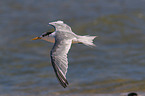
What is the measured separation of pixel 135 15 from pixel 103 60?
3.14 metres

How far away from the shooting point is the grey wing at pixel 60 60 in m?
4.28

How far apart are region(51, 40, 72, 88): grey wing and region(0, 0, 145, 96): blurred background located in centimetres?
317

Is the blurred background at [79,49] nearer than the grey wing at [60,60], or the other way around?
the grey wing at [60,60]

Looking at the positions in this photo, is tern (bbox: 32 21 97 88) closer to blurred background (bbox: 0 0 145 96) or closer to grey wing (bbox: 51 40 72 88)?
grey wing (bbox: 51 40 72 88)

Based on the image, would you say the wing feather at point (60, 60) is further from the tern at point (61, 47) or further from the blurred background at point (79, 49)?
the blurred background at point (79, 49)

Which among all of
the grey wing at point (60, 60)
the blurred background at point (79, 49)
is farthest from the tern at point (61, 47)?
the blurred background at point (79, 49)

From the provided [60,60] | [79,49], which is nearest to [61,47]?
[60,60]

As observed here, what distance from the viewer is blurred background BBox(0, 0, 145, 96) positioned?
8.51 meters

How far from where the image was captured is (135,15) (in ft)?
40.0

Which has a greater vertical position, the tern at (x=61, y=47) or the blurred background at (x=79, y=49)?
the blurred background at (x=79, y=49)

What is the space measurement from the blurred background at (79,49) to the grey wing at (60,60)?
10.4 ft

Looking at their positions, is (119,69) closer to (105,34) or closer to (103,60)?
(103,60)

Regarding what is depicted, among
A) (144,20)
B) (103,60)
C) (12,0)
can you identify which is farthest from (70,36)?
(12,0)

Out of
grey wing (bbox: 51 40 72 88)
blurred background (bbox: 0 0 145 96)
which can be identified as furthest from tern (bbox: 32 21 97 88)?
blurred background (bbox: 0 0 145 96)
